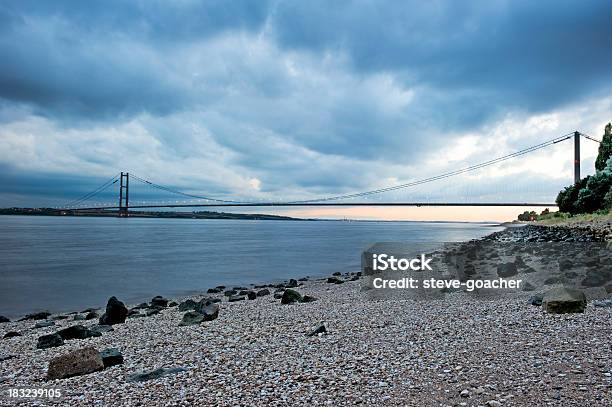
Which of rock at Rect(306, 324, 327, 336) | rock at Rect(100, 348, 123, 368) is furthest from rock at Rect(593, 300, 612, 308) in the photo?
rock at Rect(100, 348, 123, 368)

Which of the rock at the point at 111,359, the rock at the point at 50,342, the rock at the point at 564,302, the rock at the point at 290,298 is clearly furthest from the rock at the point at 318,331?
the rock at the point at 50,342

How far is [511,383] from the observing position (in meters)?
3.82

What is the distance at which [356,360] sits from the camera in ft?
15.4

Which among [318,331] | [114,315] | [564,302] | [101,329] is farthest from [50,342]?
[564,302]

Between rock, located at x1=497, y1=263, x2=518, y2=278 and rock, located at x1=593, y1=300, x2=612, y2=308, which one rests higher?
rock, located at x1=593, y1=300, x2=612, y2=308

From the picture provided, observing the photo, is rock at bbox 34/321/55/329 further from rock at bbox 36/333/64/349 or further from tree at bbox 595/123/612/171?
tree at bbox 595/123/612/171

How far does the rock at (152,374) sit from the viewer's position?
439 centimetres

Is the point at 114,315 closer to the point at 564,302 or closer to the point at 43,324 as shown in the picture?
the point at 43,324

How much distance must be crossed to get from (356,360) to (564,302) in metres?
3.83

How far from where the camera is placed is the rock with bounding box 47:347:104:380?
4.74 m

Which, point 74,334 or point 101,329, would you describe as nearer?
point 74,334

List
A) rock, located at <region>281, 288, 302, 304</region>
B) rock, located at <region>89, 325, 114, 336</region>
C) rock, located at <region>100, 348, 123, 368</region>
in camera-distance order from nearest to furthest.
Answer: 1. rock, located at <region>100, 348, 123, 368</region>
2. rock, located at <region>89, 325, 114, 336</region>
3. rock, located at <region>281, 288, 302, 304</region>

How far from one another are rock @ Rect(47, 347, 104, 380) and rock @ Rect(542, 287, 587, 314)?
629 centimetres

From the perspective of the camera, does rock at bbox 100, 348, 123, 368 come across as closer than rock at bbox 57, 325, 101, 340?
Yes
